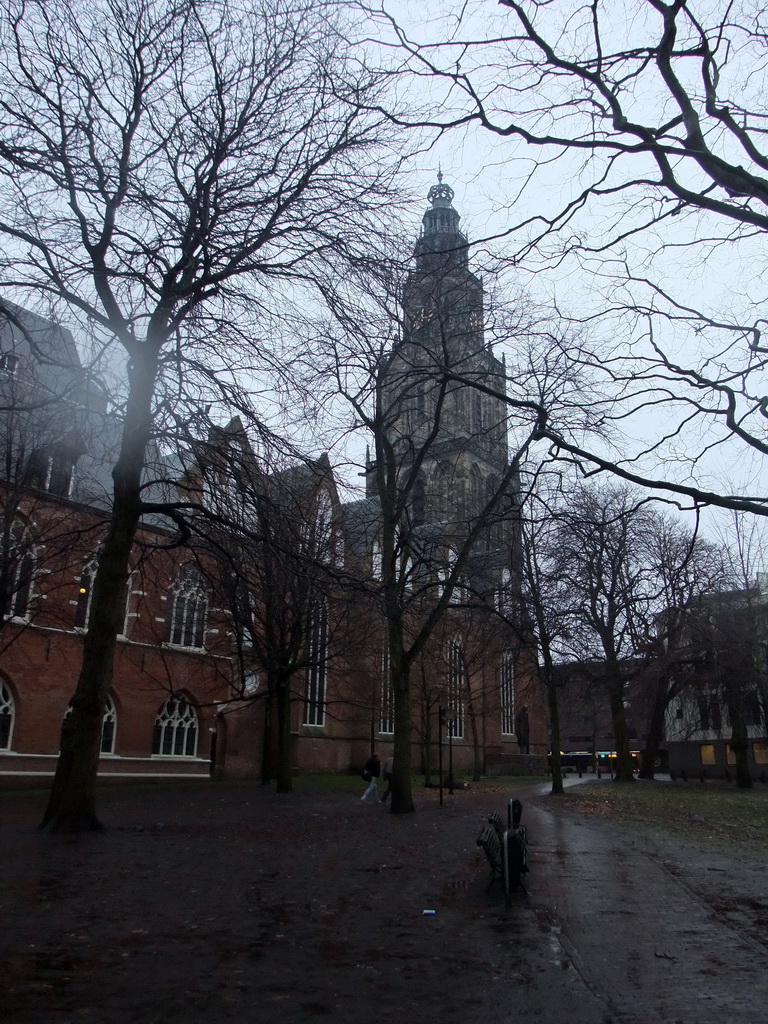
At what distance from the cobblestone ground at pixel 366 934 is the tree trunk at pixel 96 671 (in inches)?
22.3

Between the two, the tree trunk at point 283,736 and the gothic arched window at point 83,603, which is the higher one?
the gothic arched window at point 83,603

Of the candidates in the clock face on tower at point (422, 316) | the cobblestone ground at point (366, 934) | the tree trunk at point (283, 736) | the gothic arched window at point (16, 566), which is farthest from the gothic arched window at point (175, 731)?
the clock face on tower at point (422, 316)

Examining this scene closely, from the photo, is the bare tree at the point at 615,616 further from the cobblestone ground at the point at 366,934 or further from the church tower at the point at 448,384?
the cobblestone ground at the point at 366,934

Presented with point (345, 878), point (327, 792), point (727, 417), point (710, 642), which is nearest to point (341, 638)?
point (327, 792)

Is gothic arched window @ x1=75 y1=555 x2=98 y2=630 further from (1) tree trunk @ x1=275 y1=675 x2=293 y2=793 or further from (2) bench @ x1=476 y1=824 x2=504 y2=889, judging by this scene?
(2) bench @ x1=476 y1=824 x2=504 y2=889

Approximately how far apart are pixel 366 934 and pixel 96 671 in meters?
7.84

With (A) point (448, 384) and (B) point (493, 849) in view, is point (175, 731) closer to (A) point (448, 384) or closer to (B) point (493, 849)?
(A) point (448, 384)

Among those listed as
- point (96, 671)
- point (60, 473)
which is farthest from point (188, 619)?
point (96, 671)

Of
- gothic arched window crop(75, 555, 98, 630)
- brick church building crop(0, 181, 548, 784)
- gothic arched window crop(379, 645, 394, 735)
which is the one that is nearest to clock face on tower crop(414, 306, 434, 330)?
brick church building crop(0, 181, 548, 784)

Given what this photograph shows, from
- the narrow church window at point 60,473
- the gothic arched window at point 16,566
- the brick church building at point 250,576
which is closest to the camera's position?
the brick church building at point 250,576

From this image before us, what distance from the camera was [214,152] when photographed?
461 inches

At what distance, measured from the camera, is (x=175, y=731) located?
111ft

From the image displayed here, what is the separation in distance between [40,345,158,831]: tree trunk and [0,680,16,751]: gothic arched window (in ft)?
54.4

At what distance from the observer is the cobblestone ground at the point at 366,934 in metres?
4.92
